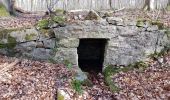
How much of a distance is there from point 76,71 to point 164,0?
6081 millimetres

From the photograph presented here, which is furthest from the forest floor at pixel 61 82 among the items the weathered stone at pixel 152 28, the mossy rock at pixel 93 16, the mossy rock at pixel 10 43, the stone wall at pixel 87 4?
the stone wall at pixel 87 4

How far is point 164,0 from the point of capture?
45.2 ft

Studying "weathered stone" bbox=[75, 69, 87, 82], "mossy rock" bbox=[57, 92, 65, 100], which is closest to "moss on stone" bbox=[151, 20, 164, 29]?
"weathered stone" bbox=[75, 69, 87, 82]

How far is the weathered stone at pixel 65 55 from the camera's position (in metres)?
9.66

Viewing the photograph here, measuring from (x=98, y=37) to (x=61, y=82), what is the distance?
5.92ft

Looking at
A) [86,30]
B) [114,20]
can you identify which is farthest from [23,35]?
[114,20]

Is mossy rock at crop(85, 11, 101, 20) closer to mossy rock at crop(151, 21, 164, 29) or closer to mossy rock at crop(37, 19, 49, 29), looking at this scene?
mossy rock at crop(37, 19, 49, 29)

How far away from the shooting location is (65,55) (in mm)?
9688

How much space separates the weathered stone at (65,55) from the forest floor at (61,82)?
0.29 metres

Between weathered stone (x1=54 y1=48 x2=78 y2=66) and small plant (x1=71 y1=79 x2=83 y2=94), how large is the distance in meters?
1.11

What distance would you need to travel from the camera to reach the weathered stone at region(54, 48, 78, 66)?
31.7 ft

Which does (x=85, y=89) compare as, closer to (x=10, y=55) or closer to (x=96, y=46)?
(x=10, y=55)

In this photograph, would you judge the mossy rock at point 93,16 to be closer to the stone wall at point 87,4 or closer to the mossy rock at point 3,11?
the mossy rock at point 3,11

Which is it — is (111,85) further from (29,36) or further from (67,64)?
(29,36)
